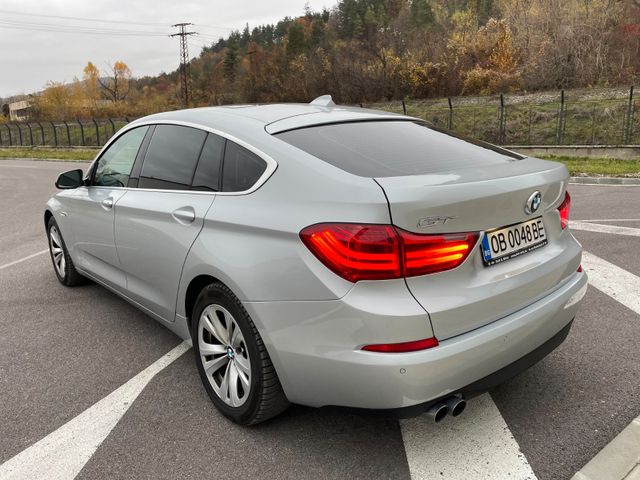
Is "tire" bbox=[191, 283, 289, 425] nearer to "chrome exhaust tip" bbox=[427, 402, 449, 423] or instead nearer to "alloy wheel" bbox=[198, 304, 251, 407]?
"alloy wheel" bbox=[198, 304, 251, 407]

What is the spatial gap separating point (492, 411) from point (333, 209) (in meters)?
1.51

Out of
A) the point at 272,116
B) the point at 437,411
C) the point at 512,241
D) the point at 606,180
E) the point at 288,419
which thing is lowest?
the point at 606,180

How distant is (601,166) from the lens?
1466cm

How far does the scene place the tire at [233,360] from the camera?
2.56 metres

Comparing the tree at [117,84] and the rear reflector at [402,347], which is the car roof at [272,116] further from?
the tree at [117,84]

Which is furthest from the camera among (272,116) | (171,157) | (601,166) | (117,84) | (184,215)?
(117,84)

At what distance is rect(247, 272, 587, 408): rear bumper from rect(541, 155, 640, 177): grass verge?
11854 millimetres

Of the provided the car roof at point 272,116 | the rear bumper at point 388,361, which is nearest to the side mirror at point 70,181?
the car roof at point 272,116

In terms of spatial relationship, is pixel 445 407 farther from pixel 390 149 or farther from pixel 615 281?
pixel 615 281

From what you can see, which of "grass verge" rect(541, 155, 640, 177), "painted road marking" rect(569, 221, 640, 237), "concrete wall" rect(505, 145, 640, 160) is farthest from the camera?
"concrete wall" rect(505, 145, 640, 160)

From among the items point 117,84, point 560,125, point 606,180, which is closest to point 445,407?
point 606,180

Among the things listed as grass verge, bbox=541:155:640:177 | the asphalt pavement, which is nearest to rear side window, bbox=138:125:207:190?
the asphalt pavement

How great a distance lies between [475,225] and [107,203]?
276 centimetres

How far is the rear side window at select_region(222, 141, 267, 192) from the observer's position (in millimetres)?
2709
